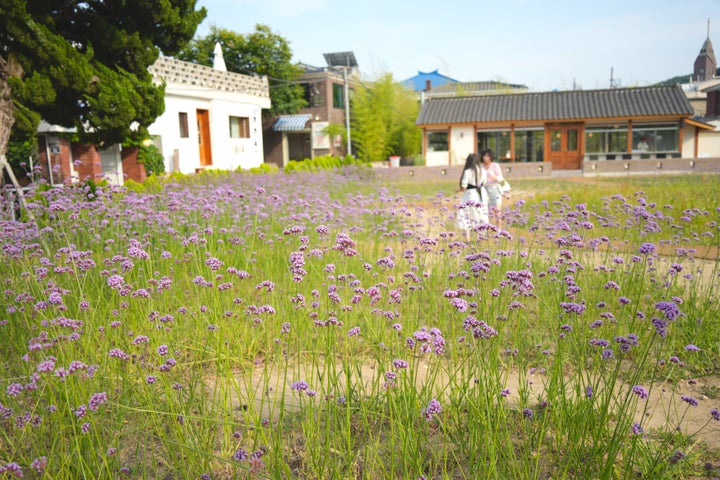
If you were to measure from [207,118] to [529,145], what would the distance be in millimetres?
17374

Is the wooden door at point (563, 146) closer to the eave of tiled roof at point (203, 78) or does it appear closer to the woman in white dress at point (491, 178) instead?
the eave of tiled roof at point (203, 78)

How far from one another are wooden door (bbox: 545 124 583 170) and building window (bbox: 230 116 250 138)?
635 inches

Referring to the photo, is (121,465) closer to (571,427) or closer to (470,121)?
(571,427)

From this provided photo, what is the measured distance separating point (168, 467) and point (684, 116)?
31804 mm

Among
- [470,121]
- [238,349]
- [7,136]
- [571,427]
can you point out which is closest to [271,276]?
[238,349]

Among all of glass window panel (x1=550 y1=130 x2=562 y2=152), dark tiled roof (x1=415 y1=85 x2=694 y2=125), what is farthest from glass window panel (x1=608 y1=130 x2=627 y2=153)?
glass window panel (x1=550 y1=130 x2=562 y2=152)

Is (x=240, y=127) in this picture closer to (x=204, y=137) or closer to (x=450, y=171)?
(x=204, y=137)

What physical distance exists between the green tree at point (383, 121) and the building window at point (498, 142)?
7782mm

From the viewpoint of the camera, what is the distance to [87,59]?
8406 mm

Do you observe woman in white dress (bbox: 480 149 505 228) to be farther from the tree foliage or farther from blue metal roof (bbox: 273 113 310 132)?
blue metal roof (bbox: 273 113 310 132)

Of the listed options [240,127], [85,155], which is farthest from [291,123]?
[85,155]

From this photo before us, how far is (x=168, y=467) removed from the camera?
282cm

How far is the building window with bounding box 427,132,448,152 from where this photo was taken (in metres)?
32.3

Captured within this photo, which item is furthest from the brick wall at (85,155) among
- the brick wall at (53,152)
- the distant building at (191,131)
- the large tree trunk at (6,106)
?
the large tree trunk at (6,106)
